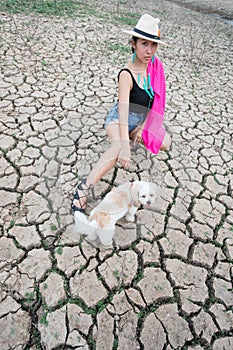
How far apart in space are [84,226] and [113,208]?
0.23 m

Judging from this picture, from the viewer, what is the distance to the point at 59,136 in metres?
2.47

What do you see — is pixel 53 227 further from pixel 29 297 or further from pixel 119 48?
pixel 119 48

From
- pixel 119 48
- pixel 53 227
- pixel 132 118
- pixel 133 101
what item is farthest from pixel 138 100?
pixel 119 48

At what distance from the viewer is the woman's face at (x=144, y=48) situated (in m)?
1.65

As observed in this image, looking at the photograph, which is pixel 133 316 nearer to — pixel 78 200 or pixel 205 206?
pixel 78 200

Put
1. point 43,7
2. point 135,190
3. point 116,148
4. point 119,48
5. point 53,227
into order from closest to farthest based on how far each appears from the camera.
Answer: point 135,190 → point 53,227 → point 116,148 → point 119,48 → point 43,7

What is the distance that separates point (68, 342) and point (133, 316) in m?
0.35

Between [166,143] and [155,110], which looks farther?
[166,143]

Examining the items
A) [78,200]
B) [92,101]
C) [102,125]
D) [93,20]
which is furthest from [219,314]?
[93,20]

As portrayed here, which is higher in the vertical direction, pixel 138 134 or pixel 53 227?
pixel 138 134

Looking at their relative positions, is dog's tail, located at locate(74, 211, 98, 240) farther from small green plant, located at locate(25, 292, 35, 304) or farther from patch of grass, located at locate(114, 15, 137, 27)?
patch of grass, located at locate(114, 15, 137, 27)

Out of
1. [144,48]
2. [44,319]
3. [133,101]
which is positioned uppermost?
[144,48]

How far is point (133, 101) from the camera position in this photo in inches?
76.9

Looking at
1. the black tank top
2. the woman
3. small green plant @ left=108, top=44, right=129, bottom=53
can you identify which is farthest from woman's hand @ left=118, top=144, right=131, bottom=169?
small green plant @ left=108, top=44, right=129, bottom=53
